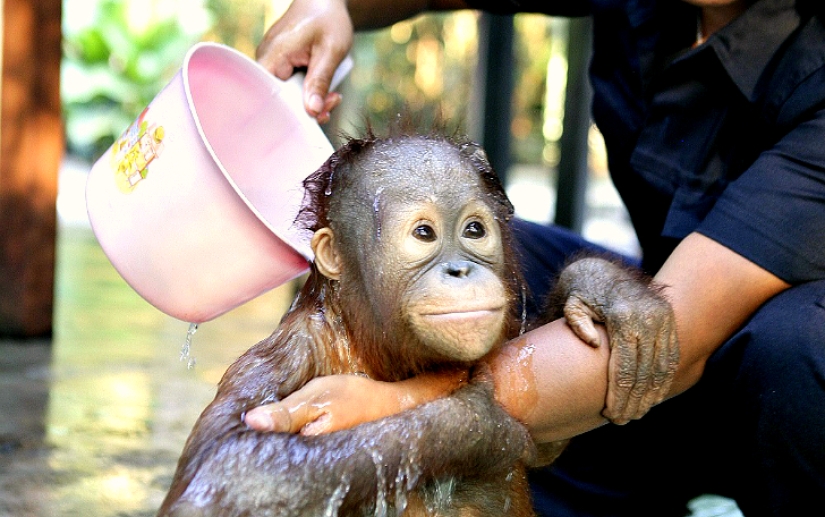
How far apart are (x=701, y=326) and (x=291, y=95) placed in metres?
1.04

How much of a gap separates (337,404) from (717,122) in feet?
3.81

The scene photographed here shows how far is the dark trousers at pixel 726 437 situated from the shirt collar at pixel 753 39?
0.49 m

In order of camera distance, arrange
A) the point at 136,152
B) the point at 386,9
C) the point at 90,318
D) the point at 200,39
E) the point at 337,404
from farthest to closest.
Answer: the point at 200,39
the point at 90,318
the point at 386,9
the point at 136,152
the point at 337,404

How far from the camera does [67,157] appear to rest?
36.9 ft

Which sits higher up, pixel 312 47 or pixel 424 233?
pixel 312 47

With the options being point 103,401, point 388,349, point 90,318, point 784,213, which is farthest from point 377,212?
point 90,318

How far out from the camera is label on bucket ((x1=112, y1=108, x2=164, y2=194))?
2.09 metres

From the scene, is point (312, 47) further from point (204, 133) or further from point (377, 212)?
point (377, 212)

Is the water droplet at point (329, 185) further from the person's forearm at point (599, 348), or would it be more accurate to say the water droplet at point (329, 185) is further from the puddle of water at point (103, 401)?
the puddle of water at point (103, 401)

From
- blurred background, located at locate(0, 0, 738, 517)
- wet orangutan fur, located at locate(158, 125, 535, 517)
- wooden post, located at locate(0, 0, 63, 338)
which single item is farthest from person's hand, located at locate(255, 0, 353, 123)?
wooden post, located at locate(0, 0, 63, 338)

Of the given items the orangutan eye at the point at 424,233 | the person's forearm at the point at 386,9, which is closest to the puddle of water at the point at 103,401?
the orangutan eye at the point at 424,233

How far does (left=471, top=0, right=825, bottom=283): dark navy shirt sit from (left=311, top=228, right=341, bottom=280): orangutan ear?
709mm

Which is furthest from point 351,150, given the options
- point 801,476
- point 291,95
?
point 801,476

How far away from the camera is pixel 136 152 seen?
83.9 inches
